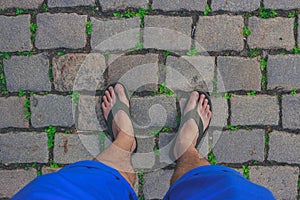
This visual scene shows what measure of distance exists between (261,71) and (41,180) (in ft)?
5.89

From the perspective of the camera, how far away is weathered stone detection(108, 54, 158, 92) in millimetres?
2676

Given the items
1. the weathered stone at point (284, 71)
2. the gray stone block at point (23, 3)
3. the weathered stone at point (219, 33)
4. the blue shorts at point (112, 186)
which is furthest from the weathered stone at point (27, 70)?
the weathered stone at point (284, 71)

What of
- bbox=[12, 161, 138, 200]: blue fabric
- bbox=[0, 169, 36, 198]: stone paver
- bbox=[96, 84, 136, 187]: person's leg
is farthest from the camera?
bbox=[0, 169, 36, 198]: stone paver

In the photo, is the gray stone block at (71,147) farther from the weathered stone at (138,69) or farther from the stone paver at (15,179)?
the weathered stone at (138,69)

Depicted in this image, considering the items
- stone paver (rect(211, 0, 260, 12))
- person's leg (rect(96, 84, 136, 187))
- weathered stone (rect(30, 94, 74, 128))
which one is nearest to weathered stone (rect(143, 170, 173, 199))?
person's leg (rect(96, 84, 136, 187))

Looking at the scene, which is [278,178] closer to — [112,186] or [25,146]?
[112,186]

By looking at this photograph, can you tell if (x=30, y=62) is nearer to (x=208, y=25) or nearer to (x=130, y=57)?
(x=130, y=57)

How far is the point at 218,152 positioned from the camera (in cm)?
271

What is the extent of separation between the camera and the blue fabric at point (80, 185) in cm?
182

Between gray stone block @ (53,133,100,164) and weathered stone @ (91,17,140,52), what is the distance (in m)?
0.78

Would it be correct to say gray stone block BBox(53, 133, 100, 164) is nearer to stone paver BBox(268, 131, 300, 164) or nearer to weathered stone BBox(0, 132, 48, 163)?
weathered stone BBox(0, 132, 48, 163)

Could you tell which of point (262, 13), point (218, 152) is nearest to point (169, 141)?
point (218, 152)

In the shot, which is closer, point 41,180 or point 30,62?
point 41,180

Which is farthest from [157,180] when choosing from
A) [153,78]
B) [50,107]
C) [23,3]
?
[23,3]
